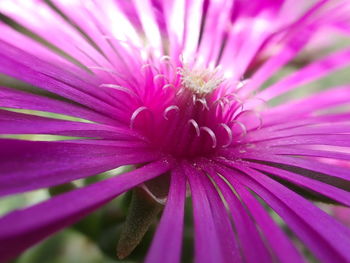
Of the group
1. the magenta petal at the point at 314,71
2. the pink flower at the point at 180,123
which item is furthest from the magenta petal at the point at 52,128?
the magenta petal at the point at 314,71

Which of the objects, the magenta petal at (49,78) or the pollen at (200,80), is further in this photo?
the pollen at (200,80)

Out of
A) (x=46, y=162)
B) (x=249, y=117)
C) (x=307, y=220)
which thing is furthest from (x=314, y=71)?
(x=46, y=162)

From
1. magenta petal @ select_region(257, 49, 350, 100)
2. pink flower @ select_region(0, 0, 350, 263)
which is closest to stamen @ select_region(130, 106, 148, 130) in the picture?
pink flower @ select_region(0, 0, 350, 263)

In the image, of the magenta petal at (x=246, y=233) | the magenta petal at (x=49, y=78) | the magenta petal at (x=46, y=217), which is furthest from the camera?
the magenta petal at (x=49, y=78)

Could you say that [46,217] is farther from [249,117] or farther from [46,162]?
[249,117]

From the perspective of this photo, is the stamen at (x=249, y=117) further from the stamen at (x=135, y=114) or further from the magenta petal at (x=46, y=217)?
the magenta petal at (x=46, y=217)

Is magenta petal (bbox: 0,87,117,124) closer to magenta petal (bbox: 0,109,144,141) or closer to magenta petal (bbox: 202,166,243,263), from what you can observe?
magenta petal (bbox: 0,109,144,141)
